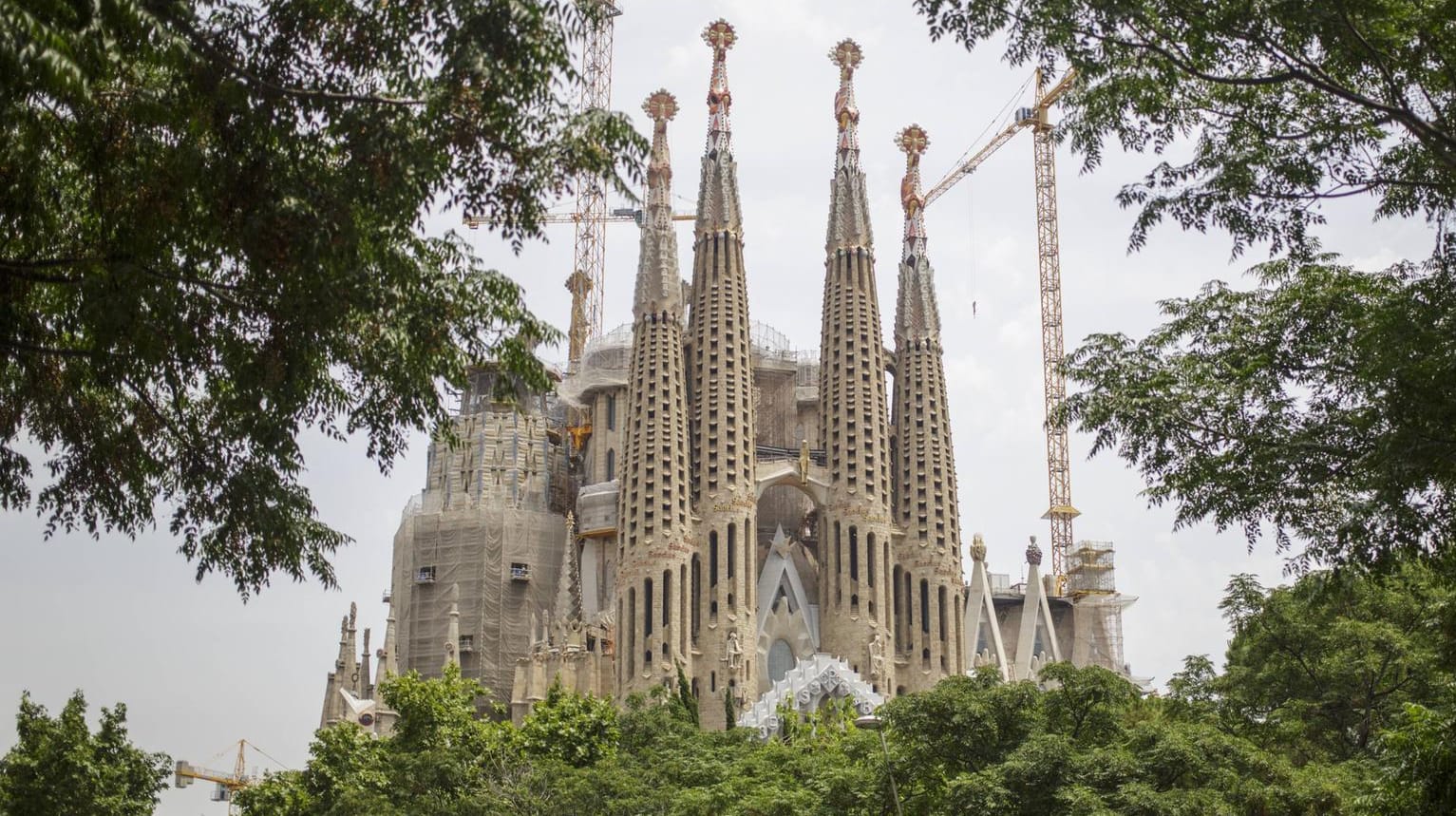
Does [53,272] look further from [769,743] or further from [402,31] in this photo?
[769,743]

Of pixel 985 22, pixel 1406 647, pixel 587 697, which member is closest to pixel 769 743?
pixel 587 697

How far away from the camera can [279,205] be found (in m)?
16.0

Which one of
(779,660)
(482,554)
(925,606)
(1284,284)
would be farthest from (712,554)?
(1284,284)

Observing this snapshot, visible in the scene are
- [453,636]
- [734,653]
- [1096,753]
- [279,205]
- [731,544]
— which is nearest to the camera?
[279,205]

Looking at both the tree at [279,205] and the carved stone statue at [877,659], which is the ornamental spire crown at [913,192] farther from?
the tree at [279,205]

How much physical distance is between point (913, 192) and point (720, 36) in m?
10.5

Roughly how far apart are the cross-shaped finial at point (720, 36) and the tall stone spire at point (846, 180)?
15.0 ft

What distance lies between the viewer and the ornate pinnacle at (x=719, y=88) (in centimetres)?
7188

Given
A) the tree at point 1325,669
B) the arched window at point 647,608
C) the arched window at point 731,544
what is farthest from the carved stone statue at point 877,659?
the tree at point 1325,669

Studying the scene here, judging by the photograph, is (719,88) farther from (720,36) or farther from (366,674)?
(366,674)

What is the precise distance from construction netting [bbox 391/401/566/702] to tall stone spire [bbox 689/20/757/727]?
8.22 metres

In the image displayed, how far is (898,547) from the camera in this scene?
68.6 m

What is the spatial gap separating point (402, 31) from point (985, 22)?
19.2ft

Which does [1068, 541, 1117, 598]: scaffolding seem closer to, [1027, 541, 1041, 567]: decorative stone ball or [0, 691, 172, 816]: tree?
[1027, 541, 1041, 567]: decorative stone ball
